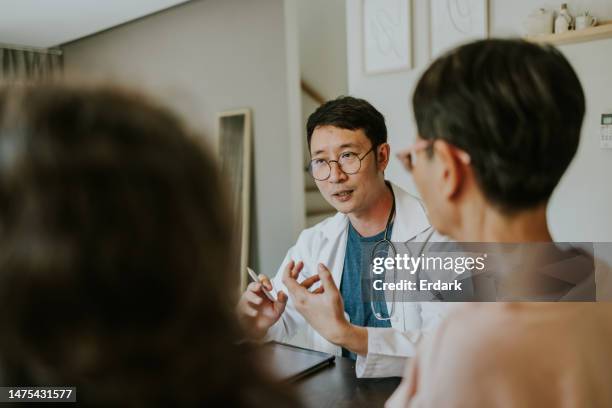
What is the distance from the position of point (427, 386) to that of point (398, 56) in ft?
6.95

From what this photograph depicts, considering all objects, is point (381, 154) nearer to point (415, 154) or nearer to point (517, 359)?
point (415, 154)

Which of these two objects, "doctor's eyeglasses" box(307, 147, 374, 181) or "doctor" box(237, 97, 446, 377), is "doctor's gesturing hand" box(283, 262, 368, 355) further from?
"doctor's eyeglasses" box(307, 147, 374, 181)

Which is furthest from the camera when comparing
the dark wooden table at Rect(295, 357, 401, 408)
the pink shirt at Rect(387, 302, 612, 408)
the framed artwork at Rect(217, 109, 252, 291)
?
the framed artwork at Rect(217, 109, 252, 291)

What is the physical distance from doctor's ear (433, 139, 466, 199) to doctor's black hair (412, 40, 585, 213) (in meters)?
0.01

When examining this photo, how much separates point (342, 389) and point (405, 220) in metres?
0.68

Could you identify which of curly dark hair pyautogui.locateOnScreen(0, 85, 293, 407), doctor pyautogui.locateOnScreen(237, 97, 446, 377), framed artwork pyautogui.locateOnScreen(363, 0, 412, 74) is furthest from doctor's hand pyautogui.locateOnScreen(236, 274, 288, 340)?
framed artwork pyautogui.locateOnScreen(363, 0, 412, 74)

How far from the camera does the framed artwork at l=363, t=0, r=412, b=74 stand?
2.39 meters

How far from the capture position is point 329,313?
1146 mm

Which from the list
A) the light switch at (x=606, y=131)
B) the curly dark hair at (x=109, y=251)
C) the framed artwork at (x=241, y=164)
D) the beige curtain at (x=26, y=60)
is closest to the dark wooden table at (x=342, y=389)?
the curly dark hair at (x=109, y=251)

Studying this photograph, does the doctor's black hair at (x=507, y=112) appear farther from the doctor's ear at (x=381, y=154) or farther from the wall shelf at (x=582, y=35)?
the wall shelf at (x=582, y=35)

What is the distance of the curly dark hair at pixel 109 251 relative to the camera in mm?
291

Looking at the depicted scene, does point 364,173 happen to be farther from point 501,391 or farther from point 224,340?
point 224,340

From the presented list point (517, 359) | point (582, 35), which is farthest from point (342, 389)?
point (582, 35)

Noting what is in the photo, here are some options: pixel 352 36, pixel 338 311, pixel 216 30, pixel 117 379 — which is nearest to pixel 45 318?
pixel 117 379
